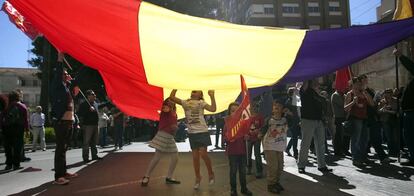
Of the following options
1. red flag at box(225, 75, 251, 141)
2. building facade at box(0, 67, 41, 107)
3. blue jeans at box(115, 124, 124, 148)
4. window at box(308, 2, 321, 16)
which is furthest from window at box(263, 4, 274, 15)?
building facade at box(0, 67, 41, 107)

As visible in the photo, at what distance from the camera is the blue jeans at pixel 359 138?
9008 mm

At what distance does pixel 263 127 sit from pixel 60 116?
352 cm

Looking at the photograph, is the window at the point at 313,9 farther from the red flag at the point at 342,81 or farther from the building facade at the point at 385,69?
the red flag at the point at 342,81

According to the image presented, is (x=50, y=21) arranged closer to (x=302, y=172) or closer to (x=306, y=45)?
(x=306, y=45)

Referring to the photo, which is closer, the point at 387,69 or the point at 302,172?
the point at 302,172

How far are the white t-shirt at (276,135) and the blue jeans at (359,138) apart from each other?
9.71ft

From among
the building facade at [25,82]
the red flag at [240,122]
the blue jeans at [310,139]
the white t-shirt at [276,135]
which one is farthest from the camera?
the building facade at [25,82]

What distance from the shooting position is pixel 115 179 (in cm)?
801

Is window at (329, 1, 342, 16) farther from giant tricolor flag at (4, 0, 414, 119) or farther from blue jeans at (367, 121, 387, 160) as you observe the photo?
giant tricolor flag at (4, 0, 414, 119)

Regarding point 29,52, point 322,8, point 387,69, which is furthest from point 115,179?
point 322,8

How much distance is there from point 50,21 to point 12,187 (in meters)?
3.06

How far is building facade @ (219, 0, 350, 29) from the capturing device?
61281 millimetres

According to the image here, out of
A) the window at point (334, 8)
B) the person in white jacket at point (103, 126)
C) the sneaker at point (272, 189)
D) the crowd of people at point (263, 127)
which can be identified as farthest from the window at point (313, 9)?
the sneaker at point (272, 189)

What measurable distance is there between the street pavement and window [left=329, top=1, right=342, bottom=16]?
2221 inches
